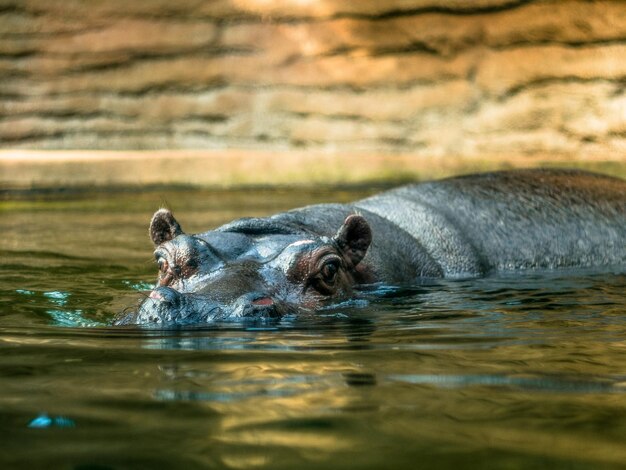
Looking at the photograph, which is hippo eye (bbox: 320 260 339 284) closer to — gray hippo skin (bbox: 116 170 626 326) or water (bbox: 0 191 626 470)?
gray hippo skin (bbox: 116 170 626 326)

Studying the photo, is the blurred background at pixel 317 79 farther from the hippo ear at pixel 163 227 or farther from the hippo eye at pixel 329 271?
the hippo eye at pixel 329 271

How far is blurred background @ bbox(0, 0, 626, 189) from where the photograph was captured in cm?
1050

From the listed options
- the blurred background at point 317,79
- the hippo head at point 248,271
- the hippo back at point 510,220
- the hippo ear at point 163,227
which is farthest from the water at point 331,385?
the blurred background at point 317,79

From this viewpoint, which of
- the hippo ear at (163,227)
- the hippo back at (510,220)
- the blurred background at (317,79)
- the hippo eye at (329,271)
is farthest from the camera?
the blurred background at (317,79)

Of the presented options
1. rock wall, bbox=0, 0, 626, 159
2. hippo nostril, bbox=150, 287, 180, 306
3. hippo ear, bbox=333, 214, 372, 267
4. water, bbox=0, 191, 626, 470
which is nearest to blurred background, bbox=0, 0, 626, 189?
rock wall, bbox=0, 0, 626, 159

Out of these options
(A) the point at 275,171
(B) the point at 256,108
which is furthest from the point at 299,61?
(A) the point at 275,171

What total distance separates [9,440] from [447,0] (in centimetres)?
921

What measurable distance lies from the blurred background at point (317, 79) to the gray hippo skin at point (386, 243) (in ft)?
12.2

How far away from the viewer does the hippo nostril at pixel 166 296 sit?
12.2 feet

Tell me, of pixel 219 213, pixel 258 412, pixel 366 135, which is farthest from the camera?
pixel 366 135

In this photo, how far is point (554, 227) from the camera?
20.8 ft

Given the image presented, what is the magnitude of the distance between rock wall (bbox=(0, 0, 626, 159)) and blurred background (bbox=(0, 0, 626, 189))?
14 millimetres

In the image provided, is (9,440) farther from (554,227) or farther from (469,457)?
(554,227)

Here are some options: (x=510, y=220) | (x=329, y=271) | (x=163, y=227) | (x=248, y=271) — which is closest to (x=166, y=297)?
(x=248, y=271)
